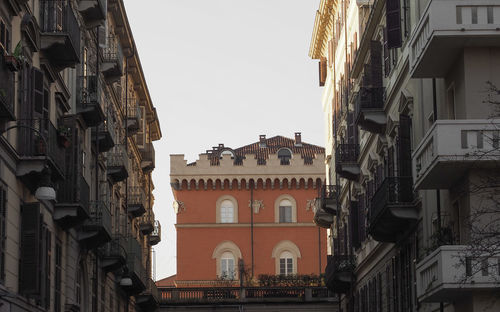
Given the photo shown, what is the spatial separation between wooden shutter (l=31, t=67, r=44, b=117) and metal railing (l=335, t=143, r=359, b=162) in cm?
1963

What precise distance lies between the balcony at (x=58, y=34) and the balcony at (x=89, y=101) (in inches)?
200

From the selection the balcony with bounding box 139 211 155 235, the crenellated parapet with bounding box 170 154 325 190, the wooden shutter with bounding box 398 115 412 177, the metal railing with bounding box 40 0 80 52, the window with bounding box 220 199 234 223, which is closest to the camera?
the metal railing with bounding box 40 0 80 52

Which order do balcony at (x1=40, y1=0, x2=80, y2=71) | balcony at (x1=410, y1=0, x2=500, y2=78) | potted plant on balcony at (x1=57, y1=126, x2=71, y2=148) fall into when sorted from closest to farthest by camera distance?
balcony at (x1=410, y1=0, x2=500, y2=78) < balcony at (x1=40, y1=0, x2=80, y2=71) < potted plant on balcony at (x1=57, y1=126, x2=71, y2=148)

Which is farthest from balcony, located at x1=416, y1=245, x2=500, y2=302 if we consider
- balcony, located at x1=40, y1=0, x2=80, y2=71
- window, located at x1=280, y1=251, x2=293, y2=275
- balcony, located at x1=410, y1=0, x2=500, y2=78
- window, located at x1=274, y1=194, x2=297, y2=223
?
window, located at x1=274, y1=194, x2=297, y2=223

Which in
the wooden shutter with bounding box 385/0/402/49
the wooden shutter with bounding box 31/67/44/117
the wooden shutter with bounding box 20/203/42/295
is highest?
the wooden shutter with bounding box 385/0/402/49

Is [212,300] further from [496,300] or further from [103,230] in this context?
[496,300]

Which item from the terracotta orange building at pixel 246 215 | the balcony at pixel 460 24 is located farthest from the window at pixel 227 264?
the balcony at pixel 460 24

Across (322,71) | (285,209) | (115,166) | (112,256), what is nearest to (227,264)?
(285,209)

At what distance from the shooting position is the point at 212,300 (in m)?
69.6

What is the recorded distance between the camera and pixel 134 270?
51750 mm

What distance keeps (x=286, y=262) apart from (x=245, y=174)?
7.48 m

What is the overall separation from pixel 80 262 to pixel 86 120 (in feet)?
16.1

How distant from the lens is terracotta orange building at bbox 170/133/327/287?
88.6 metres

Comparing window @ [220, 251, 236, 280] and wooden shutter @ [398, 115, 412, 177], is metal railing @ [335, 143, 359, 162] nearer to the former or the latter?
wooden shutter @ [398, 115, 412, 177]
